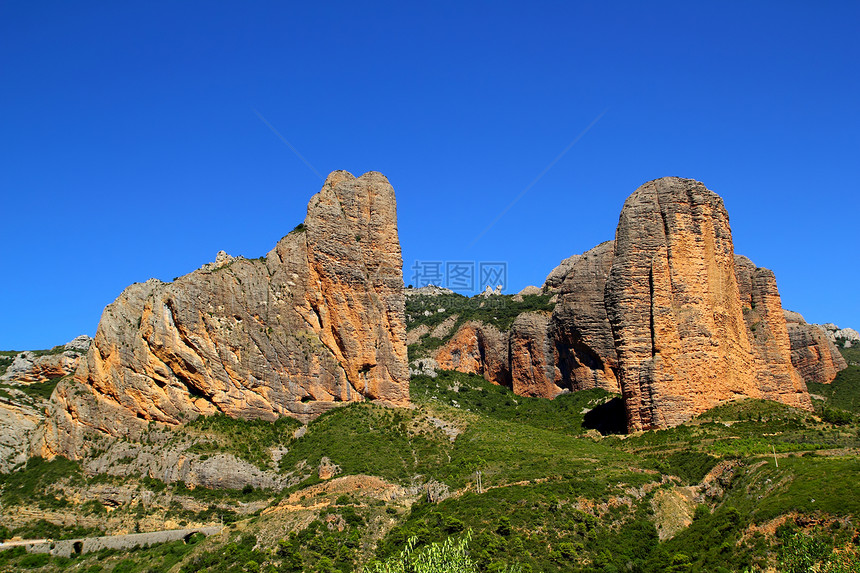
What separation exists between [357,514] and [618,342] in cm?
2216

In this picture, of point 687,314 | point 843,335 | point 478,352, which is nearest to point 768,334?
point 687,314

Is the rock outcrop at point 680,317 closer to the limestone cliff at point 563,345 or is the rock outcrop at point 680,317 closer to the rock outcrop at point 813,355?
the limestone cliff at point 563,345

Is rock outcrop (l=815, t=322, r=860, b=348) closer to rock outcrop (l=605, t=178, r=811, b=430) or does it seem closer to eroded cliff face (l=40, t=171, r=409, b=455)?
rock outcrop (l=605, t=178, r=811, b=430)

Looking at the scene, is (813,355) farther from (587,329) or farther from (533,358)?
(533,358)

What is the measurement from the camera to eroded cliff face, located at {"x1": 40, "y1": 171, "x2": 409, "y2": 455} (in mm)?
46969

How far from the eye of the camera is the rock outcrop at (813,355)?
7581 centimetres

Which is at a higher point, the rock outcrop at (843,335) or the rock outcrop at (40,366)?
the rock outcrop at (843,335)

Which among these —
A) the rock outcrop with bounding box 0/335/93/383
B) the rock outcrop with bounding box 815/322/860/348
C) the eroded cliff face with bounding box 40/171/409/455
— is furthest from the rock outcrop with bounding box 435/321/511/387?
the rock outcrop with bounding box 815/322/860/348

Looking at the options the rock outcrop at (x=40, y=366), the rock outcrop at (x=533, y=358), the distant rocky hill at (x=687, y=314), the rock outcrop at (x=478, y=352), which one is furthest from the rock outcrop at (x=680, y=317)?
the rock outcrop at (x=40, y=366)

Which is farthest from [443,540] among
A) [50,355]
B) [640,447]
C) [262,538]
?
[50,355]

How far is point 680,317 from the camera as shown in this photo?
48219mm

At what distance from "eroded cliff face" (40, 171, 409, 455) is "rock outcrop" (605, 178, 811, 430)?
17105 mm

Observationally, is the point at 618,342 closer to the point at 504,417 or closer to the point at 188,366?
the point at 504,417

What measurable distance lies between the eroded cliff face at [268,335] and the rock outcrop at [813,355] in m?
47.1
